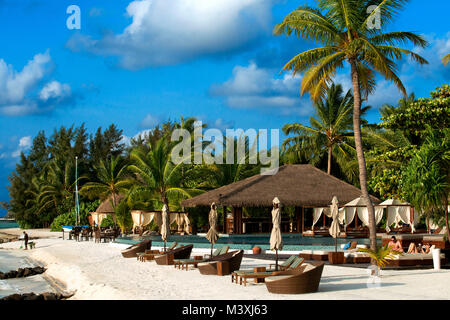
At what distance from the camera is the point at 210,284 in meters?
10.6

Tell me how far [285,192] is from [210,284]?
16.1 metres

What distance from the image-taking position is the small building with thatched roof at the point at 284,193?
82.9 feet

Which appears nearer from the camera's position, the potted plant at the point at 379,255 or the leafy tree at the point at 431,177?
the potted plant at the point at 379,255

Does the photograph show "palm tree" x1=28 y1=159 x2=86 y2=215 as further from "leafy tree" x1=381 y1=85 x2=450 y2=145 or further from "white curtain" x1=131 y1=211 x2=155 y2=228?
"leafy tree" x1=381 y1=85 x2=450 y2=145

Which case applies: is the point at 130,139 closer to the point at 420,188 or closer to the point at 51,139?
the point at 51,139

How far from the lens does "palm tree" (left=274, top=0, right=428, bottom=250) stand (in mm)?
13320

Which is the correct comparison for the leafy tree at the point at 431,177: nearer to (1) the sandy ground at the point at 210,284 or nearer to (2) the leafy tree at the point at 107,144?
(1) the sandy ground at the point at 210,284

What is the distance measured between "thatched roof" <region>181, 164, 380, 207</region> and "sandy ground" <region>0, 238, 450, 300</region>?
10036 millimetres

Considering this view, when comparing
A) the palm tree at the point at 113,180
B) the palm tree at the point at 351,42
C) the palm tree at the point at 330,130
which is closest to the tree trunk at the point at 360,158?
the palm tree at the point at 351,42

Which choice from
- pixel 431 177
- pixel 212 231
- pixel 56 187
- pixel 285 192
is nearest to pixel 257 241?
pixel 285 192

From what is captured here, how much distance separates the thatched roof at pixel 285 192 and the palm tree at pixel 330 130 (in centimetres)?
364

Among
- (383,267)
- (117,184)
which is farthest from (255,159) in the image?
(383,267)
